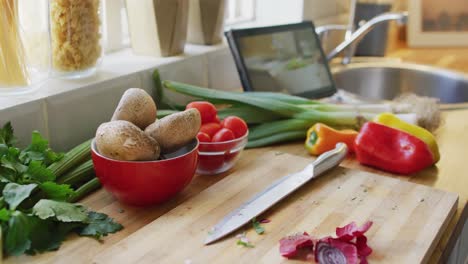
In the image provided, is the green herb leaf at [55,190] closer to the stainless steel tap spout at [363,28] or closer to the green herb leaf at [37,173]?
A: the green herb leaf at [37,173]

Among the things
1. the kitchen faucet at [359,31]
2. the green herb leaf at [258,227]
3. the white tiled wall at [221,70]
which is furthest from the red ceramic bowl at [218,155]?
the kitchen faucet at [359,31]

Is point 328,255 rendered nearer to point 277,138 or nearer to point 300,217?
point 300,217

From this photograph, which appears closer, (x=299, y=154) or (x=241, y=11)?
(x=299, y=154)

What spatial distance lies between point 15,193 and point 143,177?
0.20 m

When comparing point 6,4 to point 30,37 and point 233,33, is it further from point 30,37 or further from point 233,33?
point 233,33

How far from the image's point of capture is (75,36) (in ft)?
3.80

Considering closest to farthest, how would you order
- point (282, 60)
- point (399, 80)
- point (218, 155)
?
point (218, 155) < point (282, 60) < point (399, 80)

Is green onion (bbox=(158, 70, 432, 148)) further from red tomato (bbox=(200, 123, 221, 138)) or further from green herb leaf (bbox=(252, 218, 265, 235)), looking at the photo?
green herb leaf (bbox=(252, 218, 265, 235))

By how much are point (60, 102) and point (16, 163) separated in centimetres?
25

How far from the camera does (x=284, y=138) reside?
51.0 inches

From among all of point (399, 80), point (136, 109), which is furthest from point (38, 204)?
point (399, 80)

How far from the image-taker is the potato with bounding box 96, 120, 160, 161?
0.90 m

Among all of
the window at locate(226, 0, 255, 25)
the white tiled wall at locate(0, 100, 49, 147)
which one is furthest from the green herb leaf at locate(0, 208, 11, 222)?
the window at locate(226, 0, 255, 25)

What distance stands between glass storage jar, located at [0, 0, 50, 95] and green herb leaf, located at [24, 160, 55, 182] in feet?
0.77
